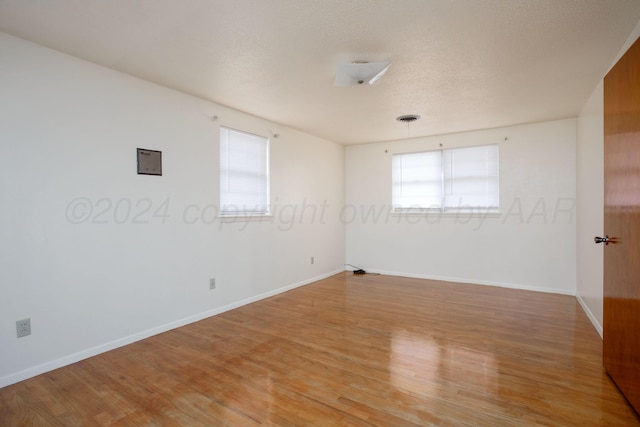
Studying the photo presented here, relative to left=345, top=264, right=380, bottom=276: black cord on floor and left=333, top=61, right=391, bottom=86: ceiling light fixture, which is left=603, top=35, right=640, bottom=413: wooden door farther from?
left=345, top=264, right=380, bottom=276: black cord on floor

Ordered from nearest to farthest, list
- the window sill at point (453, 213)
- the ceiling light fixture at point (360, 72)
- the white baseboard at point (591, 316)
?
the ceiling light fixture at point (360, 72) → the white baseboard at point (591, 316) → the window sill at point (453, 213)

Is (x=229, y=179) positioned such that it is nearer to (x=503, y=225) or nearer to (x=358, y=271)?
(x=358, y=271)

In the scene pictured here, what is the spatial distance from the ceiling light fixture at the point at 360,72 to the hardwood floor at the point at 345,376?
2331mm

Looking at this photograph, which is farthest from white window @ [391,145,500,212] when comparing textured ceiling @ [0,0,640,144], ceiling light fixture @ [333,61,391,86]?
ceiling light fixture @ [333,61,391,86]

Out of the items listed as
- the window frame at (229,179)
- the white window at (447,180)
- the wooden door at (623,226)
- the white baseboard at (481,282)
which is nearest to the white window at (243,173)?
the window frame at (229,179)

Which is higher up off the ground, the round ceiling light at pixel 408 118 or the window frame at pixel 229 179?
the round ceiling light at pixel 408 118

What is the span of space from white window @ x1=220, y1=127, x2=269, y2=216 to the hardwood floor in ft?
4.58

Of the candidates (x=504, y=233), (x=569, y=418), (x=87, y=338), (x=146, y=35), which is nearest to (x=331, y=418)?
(x=569, y=418)

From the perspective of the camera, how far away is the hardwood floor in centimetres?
190

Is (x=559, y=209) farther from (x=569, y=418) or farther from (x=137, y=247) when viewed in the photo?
(x=137, y=247)

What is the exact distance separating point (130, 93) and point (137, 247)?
143cm

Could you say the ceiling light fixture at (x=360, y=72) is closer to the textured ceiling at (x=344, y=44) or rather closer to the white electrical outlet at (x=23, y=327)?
the textured ceiling at (x=344, y=44)

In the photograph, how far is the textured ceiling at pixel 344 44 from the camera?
2.00 meters

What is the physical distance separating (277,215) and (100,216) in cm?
233
